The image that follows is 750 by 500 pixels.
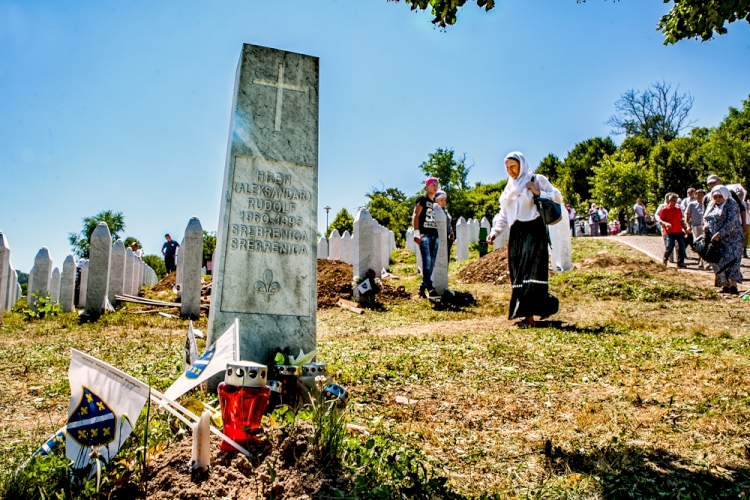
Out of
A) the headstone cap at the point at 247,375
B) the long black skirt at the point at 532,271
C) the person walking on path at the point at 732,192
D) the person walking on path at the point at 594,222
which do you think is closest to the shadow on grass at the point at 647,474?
the headstone cap at the point at 247,375

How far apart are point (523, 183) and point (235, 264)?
4672 millimetres

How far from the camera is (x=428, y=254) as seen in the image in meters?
10.8

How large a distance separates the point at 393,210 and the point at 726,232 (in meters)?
43.2

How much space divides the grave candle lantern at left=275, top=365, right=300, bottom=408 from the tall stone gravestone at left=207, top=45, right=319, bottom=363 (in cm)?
49

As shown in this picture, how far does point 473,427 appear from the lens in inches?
144

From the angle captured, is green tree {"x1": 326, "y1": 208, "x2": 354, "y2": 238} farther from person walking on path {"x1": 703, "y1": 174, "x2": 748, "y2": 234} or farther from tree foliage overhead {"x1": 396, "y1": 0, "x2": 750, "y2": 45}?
tree foliage overhead {"x1": 396, "y1": 0, "x2": 750, "y2": 45}

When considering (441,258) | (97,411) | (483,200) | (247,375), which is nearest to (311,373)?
(247,375)

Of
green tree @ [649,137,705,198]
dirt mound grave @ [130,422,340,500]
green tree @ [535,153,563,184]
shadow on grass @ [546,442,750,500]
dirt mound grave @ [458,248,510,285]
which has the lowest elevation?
shadow on grass @ [546,442,750,500]

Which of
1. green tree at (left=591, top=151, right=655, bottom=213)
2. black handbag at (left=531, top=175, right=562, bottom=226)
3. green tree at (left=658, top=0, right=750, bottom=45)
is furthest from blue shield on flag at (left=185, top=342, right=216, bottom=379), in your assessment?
green tree at (left=591, top=151, right=655, bottom=213)

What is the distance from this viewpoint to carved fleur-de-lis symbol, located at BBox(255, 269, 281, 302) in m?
4.25

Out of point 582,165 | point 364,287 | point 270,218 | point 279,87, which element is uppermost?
point 582,165

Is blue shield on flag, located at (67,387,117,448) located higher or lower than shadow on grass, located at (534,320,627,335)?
lower

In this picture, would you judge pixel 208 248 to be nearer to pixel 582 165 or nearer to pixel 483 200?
pixel 483 200

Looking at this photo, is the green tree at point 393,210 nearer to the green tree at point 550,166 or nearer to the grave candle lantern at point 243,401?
the green tree at point 550,166
